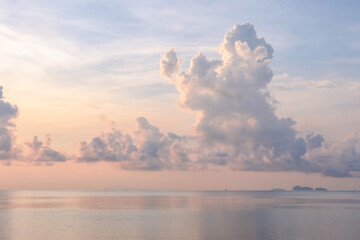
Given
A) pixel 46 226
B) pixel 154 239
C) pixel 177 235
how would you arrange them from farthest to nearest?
1. pixel 46 226
2. pixel 177 235
3. pixel 154 239

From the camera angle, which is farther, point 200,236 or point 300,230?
point 300,230

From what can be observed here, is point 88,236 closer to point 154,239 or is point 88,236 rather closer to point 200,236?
point 154,239

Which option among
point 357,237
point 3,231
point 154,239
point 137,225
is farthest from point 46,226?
point 357,237

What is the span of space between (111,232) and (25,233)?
20098 millimetres

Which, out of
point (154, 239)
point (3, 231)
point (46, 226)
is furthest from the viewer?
point (46, 226)

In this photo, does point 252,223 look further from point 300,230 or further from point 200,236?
point 200,236

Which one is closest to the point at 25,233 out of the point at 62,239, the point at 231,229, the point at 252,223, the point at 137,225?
the point at 62,239

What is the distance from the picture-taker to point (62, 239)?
294 feet

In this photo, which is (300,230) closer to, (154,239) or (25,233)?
(154,239)

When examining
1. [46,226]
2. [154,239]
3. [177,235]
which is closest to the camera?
[154,239]

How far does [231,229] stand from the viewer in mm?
104562

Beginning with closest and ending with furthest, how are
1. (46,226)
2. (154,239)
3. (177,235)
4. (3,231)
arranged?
(154,239) → (177,235) → (3,231) → (46,226)

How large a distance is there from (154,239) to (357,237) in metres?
43.5

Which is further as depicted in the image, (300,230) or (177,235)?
(300,230)
